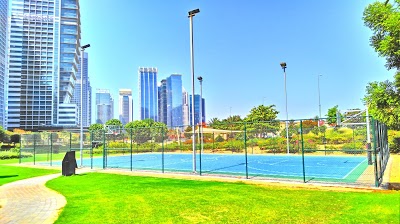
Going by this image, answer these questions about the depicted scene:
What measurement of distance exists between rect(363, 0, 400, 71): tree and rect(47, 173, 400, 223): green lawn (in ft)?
59.8

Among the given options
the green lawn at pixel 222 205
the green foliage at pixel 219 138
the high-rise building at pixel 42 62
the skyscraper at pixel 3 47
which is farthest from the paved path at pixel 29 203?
the skyscraper at pixel 3 47

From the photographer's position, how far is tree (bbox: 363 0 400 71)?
74.3 ft

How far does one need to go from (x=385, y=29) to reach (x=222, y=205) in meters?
23.3

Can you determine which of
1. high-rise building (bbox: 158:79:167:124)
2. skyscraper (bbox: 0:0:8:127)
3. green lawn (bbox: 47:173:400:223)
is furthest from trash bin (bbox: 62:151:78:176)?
high-rise building (bbox: 158:79:167:124)

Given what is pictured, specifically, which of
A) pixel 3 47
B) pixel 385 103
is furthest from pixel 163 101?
pixel 385 103

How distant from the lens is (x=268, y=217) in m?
6.72

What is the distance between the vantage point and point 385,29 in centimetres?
2441

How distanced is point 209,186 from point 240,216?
14.2 feet

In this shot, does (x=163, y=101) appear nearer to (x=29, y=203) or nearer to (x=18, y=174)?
(x=18, y=174)

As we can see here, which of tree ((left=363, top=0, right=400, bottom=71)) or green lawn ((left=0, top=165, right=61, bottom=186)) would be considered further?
tree ((left=363, top=0, right=400, bottom=71))

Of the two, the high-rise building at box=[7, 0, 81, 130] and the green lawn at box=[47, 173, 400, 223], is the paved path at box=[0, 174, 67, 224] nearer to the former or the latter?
the green lawn at box=[47, 173, 400, 223]

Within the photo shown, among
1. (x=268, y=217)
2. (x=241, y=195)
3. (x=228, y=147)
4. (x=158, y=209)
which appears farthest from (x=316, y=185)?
(x=228, y=147)

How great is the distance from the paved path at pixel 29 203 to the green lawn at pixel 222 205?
36 centimetres

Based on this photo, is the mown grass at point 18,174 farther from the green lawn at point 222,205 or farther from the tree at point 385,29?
the tree at point 385,29
